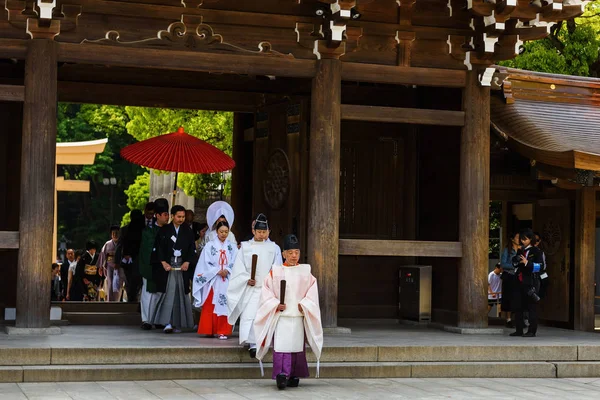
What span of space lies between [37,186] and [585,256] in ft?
26.2

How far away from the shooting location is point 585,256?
49.2ft

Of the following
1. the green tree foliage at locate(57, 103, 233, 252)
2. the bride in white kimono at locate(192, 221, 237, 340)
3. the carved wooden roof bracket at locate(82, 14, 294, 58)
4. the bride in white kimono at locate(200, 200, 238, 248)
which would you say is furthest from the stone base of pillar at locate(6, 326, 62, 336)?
the green tree foliage at locate(57, 103, 233, 252)

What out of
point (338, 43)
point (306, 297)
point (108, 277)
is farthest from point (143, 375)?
point (108, 277)

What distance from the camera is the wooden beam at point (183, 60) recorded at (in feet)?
40.3

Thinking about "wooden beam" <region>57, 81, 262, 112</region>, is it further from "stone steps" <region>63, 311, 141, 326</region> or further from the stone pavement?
the stone pavement

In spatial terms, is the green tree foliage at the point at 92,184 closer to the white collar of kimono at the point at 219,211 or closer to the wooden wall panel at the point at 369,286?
the wooden wall panel at the point at 369,286

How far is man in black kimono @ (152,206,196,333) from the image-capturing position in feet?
41.8

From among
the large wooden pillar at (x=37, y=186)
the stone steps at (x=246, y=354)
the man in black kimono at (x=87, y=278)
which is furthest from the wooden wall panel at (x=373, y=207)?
the man in black kimono at (x=87, y=278)

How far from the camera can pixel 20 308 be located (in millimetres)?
11734

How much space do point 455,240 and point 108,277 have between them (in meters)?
7.46

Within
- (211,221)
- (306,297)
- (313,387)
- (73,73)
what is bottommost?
(313,387)

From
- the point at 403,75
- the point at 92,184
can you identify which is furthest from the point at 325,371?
the point at 92,184

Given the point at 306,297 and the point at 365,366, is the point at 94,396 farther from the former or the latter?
the point at 365,366

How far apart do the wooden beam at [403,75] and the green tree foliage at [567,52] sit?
10.3 meters
